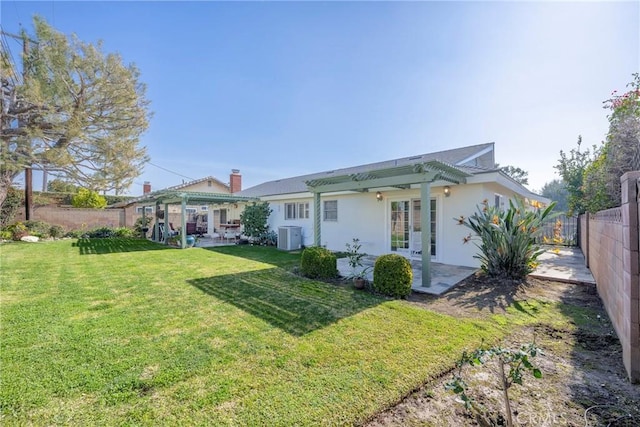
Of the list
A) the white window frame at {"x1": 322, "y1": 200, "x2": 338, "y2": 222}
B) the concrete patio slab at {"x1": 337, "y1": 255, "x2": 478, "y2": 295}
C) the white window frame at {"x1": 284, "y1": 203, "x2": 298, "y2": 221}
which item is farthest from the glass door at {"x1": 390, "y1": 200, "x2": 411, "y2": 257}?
the white window frame at {"x1": 284, "y1": 203, "x2": 298, "y2": 221}

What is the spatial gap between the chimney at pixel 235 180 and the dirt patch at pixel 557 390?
24306 millimetres

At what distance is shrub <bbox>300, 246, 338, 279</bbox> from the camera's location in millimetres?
7465

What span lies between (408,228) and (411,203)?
0.95 meters

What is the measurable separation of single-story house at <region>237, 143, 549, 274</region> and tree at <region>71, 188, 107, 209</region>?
17.1 meters

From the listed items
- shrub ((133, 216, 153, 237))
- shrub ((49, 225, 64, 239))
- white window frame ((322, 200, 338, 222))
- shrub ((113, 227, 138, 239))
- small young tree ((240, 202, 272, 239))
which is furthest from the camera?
shrub ((133, 216, 153, 237))

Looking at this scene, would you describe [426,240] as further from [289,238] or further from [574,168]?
[574,168]

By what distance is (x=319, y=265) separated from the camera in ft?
24.6

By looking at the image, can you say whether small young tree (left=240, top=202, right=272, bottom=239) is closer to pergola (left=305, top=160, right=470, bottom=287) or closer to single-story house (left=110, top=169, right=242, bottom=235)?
single-story house (left=110, top=169, right=242, bottom=235)

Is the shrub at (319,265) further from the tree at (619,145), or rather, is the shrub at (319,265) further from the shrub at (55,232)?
the shrub at (55,232)

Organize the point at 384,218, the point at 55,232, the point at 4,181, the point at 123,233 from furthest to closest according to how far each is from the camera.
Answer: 1. the point at 123,233
2. the point at 55,232
3. the point at 4,181
4. the point at 384,218

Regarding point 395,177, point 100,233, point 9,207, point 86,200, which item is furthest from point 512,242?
point 86,200

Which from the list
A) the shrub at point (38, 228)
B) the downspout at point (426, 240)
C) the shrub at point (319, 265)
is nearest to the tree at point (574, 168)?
the downspout at point (426, 240)

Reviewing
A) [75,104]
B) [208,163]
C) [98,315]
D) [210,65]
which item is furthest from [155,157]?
[98,315]

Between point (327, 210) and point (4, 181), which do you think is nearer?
point (327, 210)
